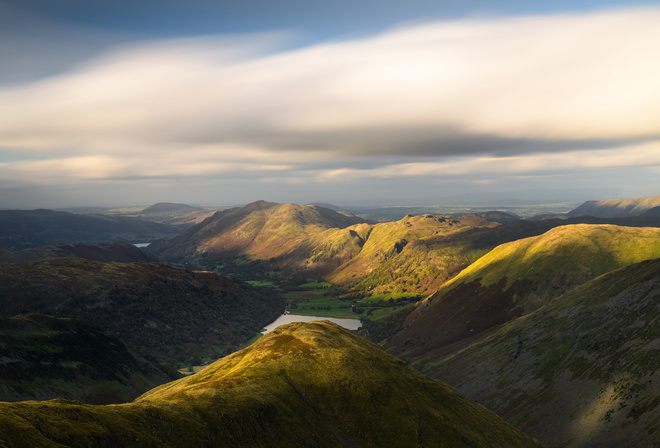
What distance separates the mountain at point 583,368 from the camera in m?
90.1

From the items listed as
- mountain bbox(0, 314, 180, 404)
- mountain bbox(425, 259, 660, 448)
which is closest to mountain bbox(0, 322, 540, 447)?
mountain bbox(425, 259, 660, 448)

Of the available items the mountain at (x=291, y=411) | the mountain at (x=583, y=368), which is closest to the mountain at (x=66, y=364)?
the mountain at (x=291, y=411)

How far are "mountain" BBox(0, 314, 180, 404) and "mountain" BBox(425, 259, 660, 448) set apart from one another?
141 metres

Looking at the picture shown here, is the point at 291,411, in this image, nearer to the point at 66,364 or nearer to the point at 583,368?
the point at 583,368

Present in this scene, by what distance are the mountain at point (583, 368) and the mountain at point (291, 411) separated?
17125 millimetres

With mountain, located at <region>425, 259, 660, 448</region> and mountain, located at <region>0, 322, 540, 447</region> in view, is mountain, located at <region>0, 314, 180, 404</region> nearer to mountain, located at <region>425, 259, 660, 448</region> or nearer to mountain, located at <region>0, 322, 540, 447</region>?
mountain, located at <region>0, 322, 540, 447</region>

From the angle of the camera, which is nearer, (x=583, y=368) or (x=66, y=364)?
(x=583, y=368)

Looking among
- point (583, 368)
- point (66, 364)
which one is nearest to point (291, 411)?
point (583, 368)

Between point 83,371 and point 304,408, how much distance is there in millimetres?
98829

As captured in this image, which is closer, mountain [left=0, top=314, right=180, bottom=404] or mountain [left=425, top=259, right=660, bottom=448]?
mountain [left=425, top=259, right=660, bottom=448]

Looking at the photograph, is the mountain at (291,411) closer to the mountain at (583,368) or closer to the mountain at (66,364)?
the mountain at (583,368)

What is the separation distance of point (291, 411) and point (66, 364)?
334 feet

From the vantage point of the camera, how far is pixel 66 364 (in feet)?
432

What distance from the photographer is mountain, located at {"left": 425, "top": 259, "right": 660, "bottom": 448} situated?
9006cm
